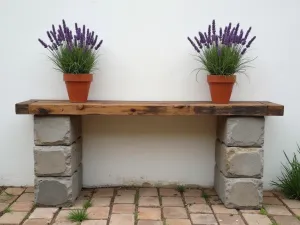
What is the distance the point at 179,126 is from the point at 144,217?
88 centimetres

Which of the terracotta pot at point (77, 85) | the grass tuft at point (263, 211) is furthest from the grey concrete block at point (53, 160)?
the grass tuft at point (263, 211)

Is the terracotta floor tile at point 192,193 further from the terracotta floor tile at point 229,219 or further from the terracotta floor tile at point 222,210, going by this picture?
the terracotta floor tile at point 229,219

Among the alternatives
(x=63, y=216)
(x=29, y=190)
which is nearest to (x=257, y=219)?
(x=63, y=216)

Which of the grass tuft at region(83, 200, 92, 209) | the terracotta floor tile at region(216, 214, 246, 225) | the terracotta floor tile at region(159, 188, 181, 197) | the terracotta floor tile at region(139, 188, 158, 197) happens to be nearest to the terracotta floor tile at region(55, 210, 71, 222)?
the grass tuft at region(83, 200, 92, 209)

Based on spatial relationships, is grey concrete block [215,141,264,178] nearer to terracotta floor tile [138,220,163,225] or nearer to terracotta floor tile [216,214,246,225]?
terracotta floor tile [216,214,246,225]

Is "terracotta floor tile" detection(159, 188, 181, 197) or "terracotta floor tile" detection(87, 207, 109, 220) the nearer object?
"terracotta floor tile" detection(87, 207, 109, 220)

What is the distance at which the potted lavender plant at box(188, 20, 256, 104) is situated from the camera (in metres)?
2.41

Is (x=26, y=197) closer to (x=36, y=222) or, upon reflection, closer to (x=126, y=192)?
(x=36, y=222)

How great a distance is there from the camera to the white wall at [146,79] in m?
2.70

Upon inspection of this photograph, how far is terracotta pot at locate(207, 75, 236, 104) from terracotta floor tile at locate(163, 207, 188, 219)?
2.80ft

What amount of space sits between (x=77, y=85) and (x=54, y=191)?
0.81m

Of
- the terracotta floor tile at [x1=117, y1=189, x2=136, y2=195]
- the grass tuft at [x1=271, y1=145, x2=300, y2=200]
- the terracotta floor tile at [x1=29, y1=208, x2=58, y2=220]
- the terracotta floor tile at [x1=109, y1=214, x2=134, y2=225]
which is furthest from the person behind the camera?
the terracotta floor tile at [x1=117, y1=189, x2=136, y2=195]

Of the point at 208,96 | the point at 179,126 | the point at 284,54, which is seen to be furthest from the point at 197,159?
the point at 284,54

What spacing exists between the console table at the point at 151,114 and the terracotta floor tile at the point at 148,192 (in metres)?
0.57
